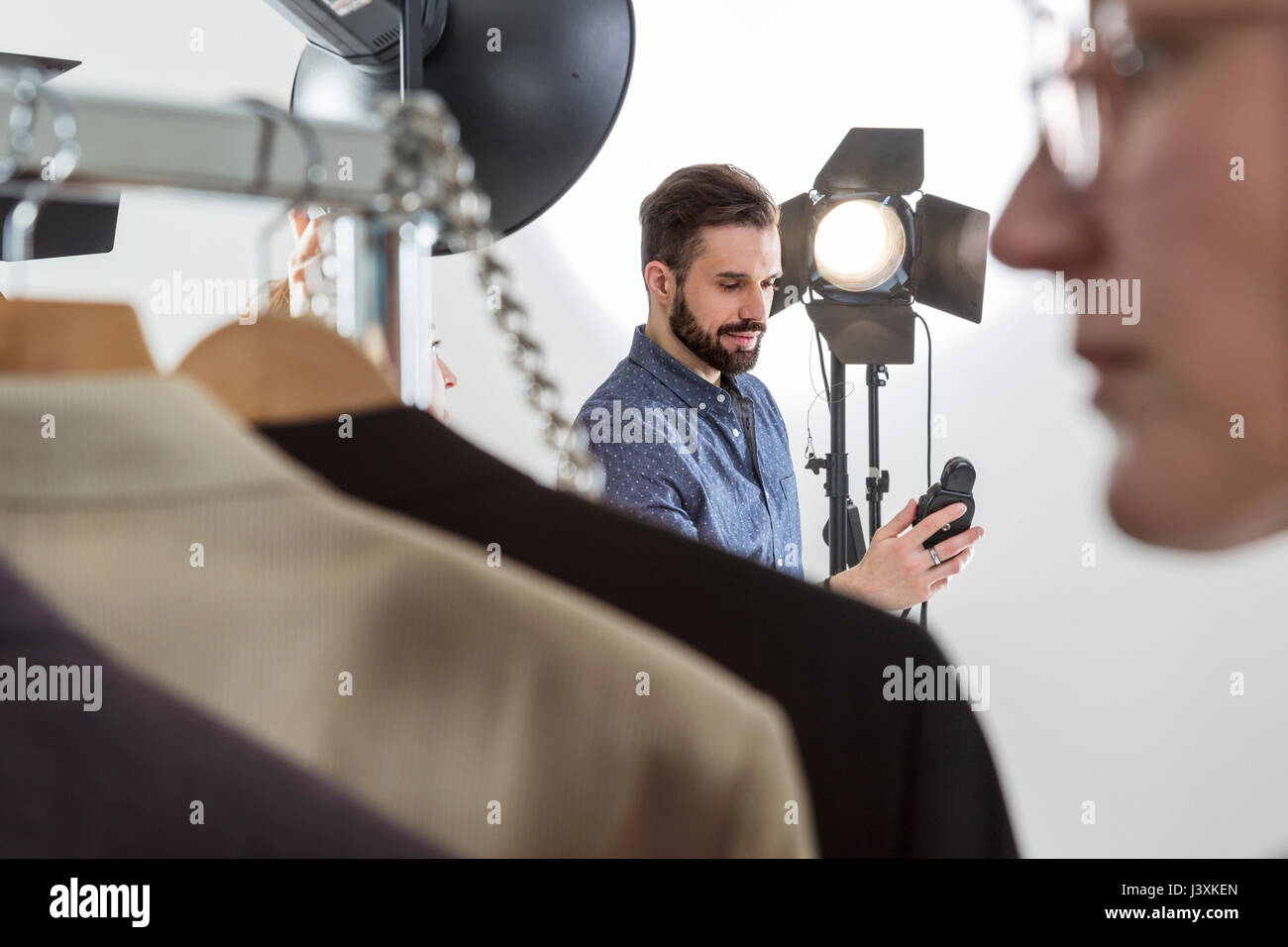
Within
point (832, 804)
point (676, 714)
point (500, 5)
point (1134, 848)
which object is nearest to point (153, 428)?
point (676, 714)

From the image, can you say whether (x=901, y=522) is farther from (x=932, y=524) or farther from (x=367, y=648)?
(x=367, y=648)

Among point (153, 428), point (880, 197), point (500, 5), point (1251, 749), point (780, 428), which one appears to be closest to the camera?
point (153, 428)

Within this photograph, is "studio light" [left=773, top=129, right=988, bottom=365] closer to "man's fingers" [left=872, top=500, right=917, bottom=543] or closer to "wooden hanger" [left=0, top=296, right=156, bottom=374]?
"man's fingers" [left=872, top=500, right=917, bottom=543]

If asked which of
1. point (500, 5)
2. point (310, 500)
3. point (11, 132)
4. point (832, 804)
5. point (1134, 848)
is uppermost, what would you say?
point (500, 5)

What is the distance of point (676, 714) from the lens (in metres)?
0.30

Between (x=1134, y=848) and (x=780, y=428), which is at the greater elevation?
(x=780, y=428)

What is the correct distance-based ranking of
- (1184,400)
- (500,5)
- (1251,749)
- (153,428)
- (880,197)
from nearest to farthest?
(153,428)
(1184,400)
(500,5)
(880,197)
(1251,749)

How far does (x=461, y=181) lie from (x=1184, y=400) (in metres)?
Result: 0.29

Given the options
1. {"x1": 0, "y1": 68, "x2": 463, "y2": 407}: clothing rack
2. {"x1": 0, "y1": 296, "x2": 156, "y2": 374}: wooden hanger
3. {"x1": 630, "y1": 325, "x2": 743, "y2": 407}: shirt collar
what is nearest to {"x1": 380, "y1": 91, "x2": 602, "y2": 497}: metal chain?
{"x1": 0, "y1": 68, "x2": 463, "y2": 407}: clothing rack

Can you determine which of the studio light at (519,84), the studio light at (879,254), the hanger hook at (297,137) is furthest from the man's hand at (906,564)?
the hanger hook at (297,137)

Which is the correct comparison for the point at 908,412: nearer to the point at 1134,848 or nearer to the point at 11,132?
the point at 1134,848

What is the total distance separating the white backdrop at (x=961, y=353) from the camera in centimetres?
221

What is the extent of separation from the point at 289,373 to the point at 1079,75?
1.04ft

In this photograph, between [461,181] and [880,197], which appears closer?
[461,181]
